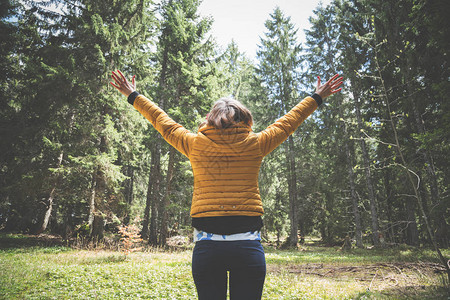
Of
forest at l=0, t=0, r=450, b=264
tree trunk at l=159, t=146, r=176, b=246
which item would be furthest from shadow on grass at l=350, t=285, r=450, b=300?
tree trunk at l=159, t=146, r=176, b=246

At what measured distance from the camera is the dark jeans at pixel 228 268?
4.44ft

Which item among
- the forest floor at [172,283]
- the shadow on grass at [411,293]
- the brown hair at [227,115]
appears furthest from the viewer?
the forest floor at [172,283]

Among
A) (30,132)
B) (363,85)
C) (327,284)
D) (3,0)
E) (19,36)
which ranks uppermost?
(3,0)

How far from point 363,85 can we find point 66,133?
19.5m

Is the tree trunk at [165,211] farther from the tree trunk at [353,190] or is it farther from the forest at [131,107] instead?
the tree trunk at [353,190]

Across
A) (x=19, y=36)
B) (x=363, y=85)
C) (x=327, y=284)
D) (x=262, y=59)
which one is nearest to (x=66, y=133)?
(x=19, y=36)

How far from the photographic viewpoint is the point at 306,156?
853 inches

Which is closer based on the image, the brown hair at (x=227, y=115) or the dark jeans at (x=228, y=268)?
the dark jeans at (x=228, y=268)

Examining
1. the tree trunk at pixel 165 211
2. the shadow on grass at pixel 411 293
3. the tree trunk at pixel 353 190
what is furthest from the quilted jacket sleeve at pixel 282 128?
the tree trunk at pixel 353 190

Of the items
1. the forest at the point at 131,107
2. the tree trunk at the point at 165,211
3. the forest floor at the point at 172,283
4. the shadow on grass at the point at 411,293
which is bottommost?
the forest floor at the point at 172,283

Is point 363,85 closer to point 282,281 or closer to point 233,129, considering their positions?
point 282,281

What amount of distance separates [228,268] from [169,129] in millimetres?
1046

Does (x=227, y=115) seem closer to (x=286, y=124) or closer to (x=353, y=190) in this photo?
(x=286, y=124)

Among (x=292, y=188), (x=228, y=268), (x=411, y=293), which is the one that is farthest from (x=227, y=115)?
(x=292, y=188)
